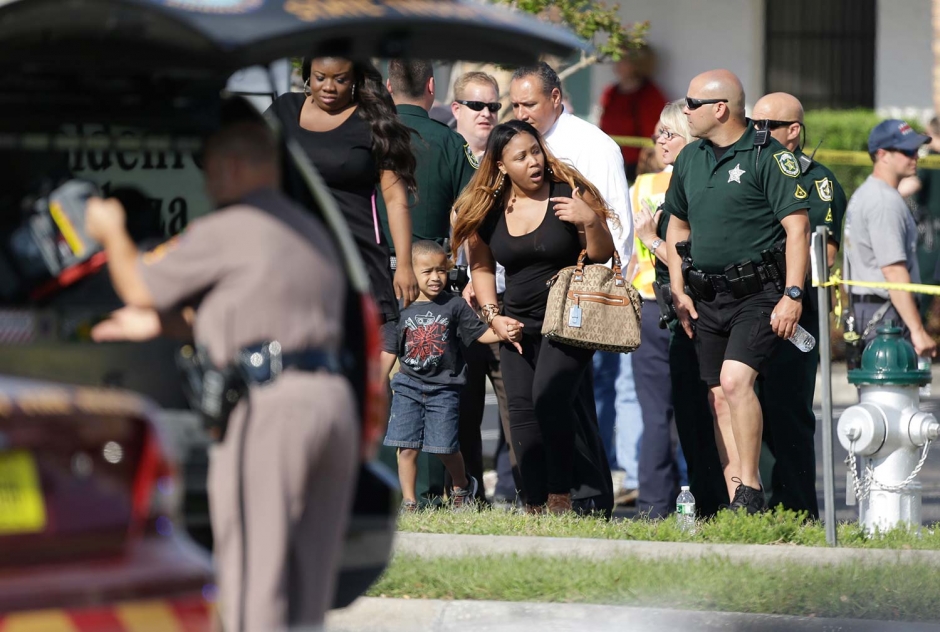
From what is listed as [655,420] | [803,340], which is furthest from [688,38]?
[803,340]

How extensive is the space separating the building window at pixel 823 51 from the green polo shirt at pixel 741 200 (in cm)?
1442

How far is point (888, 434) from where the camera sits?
748 cm

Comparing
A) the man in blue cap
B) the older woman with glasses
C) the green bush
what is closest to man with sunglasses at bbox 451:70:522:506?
the older woman with glasses

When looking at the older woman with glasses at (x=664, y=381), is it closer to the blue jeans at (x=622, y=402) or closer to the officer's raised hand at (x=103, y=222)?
the blue jeans at (x=622, y=402)

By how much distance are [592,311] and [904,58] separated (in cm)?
1460

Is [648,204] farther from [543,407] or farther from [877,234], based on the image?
[543,407]

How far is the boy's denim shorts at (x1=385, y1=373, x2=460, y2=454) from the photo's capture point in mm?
8273

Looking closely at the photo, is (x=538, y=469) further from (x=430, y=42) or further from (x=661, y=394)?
(x=430, y=42)

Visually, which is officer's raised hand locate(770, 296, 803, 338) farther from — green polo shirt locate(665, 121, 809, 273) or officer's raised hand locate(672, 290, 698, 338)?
officer's raised hand locate(672, 290, 698, 338)

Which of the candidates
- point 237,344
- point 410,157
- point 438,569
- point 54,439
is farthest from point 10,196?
point 410,157

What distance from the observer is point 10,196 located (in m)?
4.62

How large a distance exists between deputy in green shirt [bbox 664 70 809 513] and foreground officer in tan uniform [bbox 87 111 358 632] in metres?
3.86

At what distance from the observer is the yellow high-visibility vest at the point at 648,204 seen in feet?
30.9

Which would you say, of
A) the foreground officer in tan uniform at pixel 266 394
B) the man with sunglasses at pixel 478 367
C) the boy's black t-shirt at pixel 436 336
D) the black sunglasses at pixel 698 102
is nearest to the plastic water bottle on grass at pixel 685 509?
the man with sunglasses at pixel 478 367
